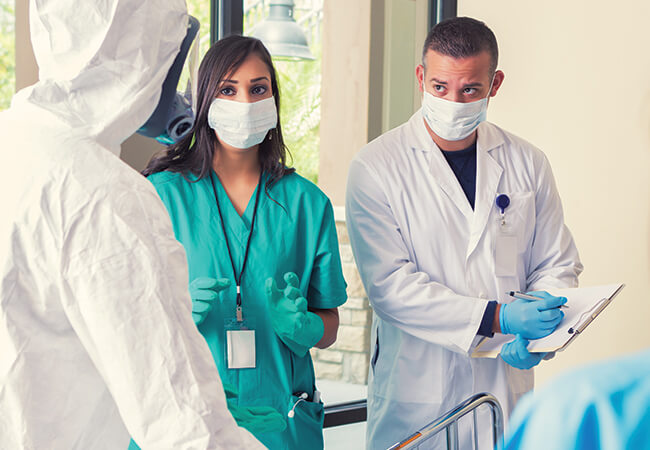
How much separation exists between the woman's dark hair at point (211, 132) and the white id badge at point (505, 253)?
2.14ft

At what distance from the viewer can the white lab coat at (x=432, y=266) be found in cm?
193

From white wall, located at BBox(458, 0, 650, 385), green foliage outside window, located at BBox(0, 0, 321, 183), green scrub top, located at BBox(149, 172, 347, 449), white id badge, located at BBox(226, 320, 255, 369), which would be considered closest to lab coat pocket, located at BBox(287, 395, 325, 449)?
green scrub top, located at BBox(149, 172, 347, 449)

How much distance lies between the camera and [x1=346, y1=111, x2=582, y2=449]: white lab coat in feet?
6.34

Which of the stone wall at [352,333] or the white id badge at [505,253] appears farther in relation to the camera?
the stone wall at [352,333]

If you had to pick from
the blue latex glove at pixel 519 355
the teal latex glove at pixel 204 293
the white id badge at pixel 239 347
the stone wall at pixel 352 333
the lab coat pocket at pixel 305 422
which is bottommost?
the stone wall at pixel 352 333

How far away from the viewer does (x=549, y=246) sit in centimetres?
213

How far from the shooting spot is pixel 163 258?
0.85 meters

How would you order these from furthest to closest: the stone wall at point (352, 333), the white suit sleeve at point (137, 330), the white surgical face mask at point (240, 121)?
1. the stone wall at point (352, 333)
2. the white surgical face mask at point (240, 121)
3. the white suit sleeve at point (137, 330)

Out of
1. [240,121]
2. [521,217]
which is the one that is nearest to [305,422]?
[240,121]

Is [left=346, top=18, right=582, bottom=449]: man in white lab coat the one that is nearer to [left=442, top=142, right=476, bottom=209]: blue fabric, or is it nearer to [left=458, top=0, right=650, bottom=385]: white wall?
[left=442, top=142, right=476, bottom=209]: blue fabric

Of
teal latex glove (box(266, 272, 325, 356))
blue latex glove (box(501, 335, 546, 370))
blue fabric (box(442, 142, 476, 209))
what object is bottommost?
blue latex glove (box(501, 335, 546, 370))

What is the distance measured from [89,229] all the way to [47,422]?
0.85 ft

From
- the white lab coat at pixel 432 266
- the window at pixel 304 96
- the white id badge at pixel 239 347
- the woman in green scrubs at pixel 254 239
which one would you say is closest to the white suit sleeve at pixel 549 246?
the white lab coat at pixel 432 266

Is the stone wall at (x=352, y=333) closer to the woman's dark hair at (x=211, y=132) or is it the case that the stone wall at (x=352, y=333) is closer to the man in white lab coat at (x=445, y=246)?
the man in white lab coat at (x=445, y=246)
